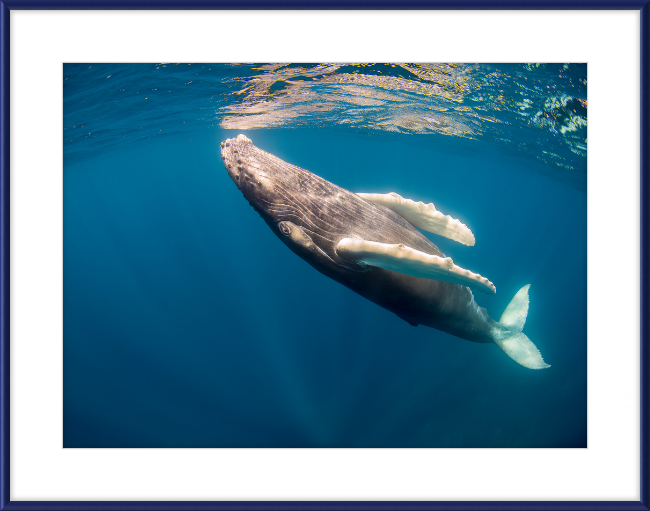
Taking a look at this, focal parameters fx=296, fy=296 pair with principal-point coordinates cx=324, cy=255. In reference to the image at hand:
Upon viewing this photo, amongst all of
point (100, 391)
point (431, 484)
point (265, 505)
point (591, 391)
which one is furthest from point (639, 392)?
point (100, 391)

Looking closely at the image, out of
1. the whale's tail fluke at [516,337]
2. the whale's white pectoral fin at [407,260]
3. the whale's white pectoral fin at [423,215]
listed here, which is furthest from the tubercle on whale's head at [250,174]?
the whale's tail fluke at [516,337]

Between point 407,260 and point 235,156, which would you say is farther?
point 235,156

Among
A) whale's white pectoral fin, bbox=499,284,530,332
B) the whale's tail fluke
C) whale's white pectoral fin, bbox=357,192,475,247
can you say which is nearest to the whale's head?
whale's white pectoral fin, bbox=357,192,475,247

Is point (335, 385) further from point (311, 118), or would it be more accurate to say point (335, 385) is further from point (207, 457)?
point (311, 118)

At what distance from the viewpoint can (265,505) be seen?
9.10 ft

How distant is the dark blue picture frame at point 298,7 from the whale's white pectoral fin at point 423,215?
1730 mm

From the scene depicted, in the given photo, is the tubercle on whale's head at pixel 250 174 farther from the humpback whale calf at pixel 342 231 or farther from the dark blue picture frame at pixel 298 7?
the dark blue picture frame at pixel 298 7

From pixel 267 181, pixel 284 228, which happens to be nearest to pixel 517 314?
pixel 284 228

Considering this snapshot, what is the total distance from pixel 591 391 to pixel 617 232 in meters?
1.73

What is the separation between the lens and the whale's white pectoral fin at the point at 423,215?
377cm

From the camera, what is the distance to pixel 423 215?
3902 millimetres

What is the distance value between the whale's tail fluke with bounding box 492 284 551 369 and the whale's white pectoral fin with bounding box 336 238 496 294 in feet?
11.2

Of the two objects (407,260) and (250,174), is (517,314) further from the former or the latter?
(250,174)

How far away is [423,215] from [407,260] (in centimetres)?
181
